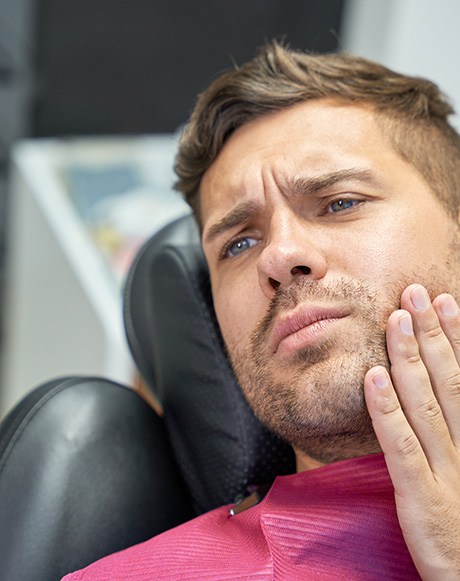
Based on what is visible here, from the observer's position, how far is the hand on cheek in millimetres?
995

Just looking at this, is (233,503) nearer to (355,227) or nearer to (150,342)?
(150,342)

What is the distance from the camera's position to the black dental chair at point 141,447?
3.85ft

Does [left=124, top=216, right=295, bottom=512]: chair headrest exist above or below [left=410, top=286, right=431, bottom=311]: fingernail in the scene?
below

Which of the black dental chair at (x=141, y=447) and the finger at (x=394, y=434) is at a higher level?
the finger at (x=394, y=434)

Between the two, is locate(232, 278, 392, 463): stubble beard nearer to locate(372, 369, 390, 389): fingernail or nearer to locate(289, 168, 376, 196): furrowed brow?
locate(372, 369, 390, 389): fingernail

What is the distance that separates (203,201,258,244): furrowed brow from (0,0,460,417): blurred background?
1052mm

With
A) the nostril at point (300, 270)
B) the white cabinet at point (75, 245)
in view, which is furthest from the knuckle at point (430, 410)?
the white cabinet at point (75, 245)

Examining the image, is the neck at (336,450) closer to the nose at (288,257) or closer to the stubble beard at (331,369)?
the stubble beard at (331,369)

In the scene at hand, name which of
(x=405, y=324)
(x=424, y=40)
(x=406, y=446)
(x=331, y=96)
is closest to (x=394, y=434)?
(x=406, y=446)

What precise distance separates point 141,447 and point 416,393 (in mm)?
428

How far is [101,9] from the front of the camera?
2939mm

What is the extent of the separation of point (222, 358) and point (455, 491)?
400 mm

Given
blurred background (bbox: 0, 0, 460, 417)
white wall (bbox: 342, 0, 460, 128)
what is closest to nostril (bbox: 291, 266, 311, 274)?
blurred background (bbox: 0, 0, 460, 417)

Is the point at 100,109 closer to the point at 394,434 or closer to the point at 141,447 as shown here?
the point at 141,447
